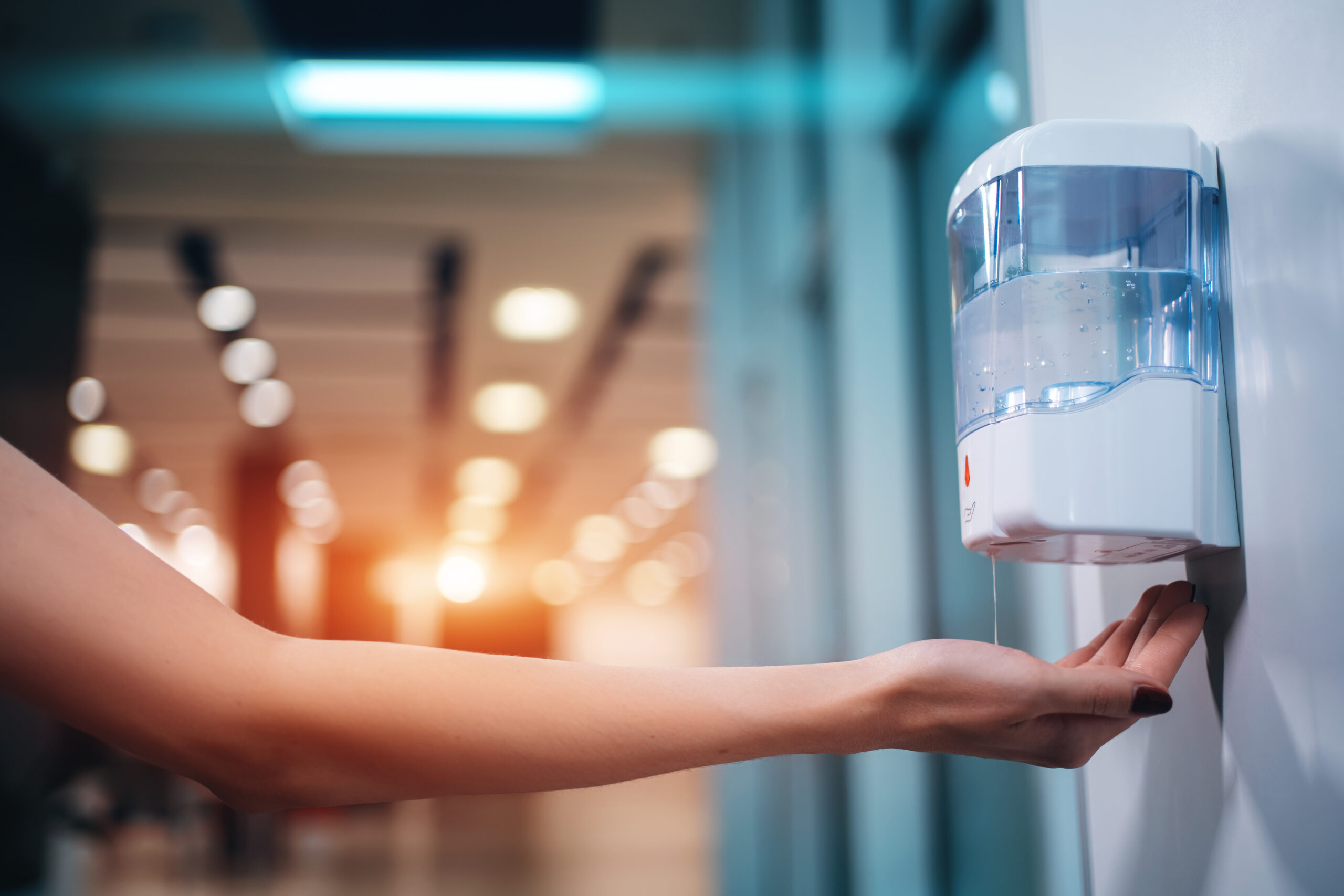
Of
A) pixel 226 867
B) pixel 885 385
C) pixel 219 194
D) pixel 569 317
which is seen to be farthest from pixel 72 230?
pixel 226 867

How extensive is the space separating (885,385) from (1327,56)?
4.80 feet

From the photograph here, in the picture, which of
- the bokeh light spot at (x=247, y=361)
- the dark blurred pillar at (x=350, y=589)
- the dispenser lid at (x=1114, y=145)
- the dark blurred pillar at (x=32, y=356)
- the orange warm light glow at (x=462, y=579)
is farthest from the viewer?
the orange warm light glow at (x=462, y=579)

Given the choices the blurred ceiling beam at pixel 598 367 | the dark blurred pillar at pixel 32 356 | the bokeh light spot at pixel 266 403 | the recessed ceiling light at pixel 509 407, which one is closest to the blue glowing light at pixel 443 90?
the dark blurred pillar at pixel 32 356

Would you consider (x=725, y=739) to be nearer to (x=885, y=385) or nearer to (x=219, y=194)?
(x=885, y=385)

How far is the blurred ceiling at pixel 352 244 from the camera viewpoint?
10.6 ft

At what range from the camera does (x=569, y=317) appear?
5391 millimetres

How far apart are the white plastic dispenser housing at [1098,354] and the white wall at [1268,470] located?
2 cm

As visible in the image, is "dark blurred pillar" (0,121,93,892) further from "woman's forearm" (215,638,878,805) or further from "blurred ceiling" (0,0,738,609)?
"woman's forearm" (215,638,878,805)

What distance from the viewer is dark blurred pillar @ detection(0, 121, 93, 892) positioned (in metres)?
3.29

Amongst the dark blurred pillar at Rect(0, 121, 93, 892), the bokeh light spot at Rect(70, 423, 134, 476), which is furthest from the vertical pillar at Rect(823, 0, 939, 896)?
the bokeh light spot at Rect(70, 423, 134, 476)

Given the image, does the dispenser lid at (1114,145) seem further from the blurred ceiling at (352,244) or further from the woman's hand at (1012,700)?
the blurred ceiling at (352,244)

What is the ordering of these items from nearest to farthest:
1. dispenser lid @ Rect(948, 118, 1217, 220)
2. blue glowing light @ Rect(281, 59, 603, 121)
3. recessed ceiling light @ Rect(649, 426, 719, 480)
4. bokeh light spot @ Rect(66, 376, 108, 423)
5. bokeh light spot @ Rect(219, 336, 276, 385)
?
dispenser lid @ Rect(948, 118, 1217, 220) → blue glowing light @ Rect(281, 59, 603, 121) → bokeh light spot @ Rect(219, 336, 276, 385) → bokeh light spot @ Rect(66, 376, 108, 423) → recessed ceiling light @ Rect(649, 426, 719, 480)

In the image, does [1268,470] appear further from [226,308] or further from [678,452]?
[678,452]

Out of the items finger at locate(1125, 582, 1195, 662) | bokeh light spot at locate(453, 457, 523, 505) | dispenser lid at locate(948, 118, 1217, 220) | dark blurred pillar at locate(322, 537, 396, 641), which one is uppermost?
bokeh light spot at locate(453, 457, 523, 505)
